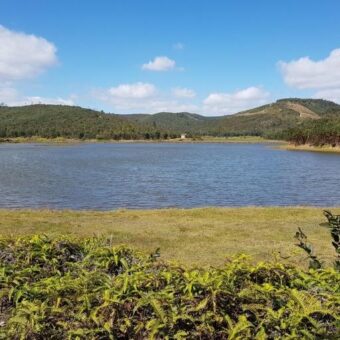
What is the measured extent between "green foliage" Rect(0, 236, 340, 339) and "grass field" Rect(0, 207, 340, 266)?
9801mm

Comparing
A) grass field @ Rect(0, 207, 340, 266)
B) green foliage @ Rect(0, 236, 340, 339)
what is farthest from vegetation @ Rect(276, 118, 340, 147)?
green foliage @ Rect(0, 236, 340, 339)

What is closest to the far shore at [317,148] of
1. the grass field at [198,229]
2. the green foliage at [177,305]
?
the grass field at [198,229]

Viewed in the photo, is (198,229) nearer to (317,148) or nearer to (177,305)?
(177,305)

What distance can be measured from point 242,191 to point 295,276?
1826 inches

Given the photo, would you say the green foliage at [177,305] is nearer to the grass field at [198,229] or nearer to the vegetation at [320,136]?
the grass field at [198,229]

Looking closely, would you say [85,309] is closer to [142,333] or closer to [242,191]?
[142,333]

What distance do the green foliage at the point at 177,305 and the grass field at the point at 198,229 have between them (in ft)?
32.2

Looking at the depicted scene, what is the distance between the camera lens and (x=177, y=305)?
3771mm

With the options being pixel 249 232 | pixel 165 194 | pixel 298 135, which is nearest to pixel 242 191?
pixel 165 194

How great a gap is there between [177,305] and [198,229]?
55.8 ft

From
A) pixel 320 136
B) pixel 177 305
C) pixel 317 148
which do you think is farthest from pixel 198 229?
pixel 317 148

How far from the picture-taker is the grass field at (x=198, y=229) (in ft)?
53.4

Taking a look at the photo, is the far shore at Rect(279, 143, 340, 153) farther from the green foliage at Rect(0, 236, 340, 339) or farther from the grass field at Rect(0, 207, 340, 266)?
the green foliage at Rect(0, 236, 340, 339)

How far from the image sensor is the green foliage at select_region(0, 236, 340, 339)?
141 inches
